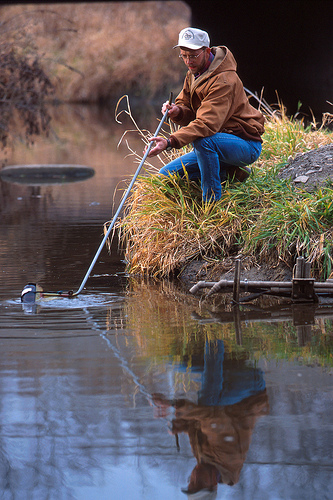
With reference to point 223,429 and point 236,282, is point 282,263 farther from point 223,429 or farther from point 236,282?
point 223,429

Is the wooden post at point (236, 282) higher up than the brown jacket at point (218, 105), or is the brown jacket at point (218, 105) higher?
the brown jacket at point (218, 105)

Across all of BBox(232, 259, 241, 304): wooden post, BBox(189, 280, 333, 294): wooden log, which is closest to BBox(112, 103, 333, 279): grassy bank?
BBox(189, 280, 333, 294): wooden log

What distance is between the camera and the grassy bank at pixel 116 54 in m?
34.9

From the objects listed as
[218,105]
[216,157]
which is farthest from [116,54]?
[218,105]

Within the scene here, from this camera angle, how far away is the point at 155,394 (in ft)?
11.7

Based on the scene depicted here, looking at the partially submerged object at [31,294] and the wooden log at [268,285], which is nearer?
the wooden log at [268,285]

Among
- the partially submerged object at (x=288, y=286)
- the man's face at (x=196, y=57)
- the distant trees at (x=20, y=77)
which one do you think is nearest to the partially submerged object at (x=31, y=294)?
the partially submerged object at (x=288, y=286)

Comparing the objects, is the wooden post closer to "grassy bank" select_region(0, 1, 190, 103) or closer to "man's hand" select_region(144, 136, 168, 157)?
"man's hand" select_region(144, 136, 168, 157)

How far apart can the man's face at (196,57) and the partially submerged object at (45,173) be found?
22.6ft

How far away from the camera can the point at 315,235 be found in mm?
5645

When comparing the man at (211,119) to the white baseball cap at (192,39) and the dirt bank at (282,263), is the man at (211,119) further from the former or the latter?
the dirt bank at (282,263)

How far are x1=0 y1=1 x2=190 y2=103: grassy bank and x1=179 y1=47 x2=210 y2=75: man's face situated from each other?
26041mm

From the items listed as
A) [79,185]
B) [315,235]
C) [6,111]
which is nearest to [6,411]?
[315,235]

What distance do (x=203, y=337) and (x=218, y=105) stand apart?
6.50 feet
